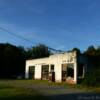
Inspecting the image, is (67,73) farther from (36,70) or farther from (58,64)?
(36,70)

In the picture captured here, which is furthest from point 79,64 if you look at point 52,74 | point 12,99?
point 12,99

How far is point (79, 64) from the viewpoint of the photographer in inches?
1455

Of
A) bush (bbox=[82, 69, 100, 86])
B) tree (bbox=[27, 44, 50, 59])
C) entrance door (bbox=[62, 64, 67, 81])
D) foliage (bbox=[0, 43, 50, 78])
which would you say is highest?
tree (bbox=[27, 44, 50, 59])

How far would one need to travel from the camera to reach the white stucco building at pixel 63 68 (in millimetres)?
35906

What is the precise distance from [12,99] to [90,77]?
15.7 meters

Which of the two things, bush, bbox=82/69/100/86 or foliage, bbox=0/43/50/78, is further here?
foliage, bbox=0/43/50/78

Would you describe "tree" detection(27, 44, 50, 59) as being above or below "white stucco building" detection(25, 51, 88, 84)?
above

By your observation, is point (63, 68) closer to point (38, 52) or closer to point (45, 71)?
point (45, 71)

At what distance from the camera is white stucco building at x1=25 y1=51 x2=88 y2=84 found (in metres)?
35.9

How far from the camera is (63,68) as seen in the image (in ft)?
126

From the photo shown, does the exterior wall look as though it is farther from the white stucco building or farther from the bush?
the bush

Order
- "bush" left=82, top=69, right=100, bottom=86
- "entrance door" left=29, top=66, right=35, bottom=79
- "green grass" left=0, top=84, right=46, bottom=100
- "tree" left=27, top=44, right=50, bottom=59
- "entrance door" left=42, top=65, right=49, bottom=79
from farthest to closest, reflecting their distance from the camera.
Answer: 1. "tree" left=27, top=44, right=50, bottom=59
2. "entrance door" left=29, top=66, right=35, bottom=79
3. "entrance door" left=42, top=65, right=49, bottom=79
4. "bush" left=82, top=69, right=100, bottom=86
5. "green grass" left=0, top=84, right=46, bottom=100

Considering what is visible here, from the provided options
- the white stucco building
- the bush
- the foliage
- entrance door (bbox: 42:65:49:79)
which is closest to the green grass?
the bush

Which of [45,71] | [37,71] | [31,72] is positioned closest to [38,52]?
[31,72]
